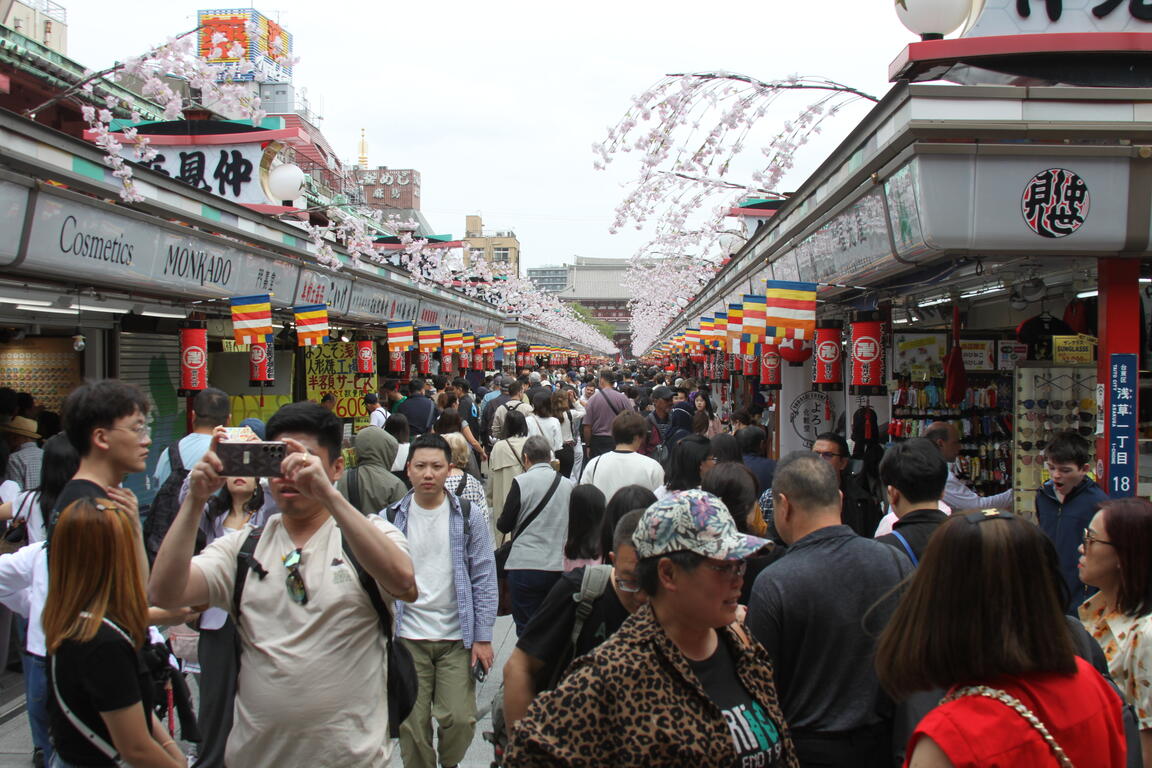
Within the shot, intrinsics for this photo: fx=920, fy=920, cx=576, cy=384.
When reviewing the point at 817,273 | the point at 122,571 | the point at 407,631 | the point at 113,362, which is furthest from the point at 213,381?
the point at 122,571

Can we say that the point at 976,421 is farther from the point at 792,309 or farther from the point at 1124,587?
the point at 1124,587

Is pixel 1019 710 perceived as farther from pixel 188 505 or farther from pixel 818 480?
pixel 188 505

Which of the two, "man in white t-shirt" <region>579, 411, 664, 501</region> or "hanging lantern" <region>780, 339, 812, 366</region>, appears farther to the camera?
"hanging lantern" <region>780, 339, 812, 366</region>

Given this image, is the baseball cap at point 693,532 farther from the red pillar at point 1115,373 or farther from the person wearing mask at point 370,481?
the red pillar at point 1115,373

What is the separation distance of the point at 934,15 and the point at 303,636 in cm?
573

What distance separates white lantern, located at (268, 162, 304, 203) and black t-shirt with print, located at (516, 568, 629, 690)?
11415 mm

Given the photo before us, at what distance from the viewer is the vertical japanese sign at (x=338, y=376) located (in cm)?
1582

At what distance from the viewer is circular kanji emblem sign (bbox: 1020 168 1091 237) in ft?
17.9

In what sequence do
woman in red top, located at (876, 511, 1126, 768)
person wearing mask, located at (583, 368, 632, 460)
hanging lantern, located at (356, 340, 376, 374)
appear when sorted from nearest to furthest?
woman in red top, located at (876, 511, 1126, 768), person wearing mask, located at (583, 368, 632, 460), hanging lantern, located at (356, 340, 376, 374)

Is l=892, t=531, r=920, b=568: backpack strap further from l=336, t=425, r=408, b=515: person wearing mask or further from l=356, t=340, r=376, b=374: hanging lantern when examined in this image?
l=356, t=340, r=376, b=374: hanging lantern

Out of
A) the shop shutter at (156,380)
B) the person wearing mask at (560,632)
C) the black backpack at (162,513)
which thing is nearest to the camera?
the person wearing mask at (560,632)

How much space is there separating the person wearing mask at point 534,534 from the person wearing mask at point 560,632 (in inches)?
102

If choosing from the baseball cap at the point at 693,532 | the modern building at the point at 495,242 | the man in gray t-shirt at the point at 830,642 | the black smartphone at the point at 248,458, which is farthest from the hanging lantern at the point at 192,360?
the modern building at the point at 495,242

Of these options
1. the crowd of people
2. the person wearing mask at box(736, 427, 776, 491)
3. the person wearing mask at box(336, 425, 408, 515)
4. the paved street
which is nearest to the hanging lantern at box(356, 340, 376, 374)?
the person wearing mask at box(336, 425, 408, 515)
